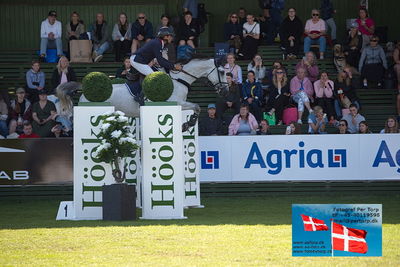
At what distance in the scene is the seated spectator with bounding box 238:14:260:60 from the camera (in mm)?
23234

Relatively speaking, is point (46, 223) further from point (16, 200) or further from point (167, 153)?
point (16, 200)

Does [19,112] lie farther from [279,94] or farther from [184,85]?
[279,94]

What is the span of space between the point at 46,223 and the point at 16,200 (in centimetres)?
450

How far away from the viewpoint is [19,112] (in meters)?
21.2

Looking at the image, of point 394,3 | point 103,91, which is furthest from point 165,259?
point 394,3

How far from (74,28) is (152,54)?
7.29 metres

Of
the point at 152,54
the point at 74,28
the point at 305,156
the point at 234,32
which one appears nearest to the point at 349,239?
the point at 152,54

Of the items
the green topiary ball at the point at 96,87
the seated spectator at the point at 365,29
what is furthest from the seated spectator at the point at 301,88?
the green topiary ball at the point at 96,87

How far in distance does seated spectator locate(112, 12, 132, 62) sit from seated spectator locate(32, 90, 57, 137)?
11.1ft

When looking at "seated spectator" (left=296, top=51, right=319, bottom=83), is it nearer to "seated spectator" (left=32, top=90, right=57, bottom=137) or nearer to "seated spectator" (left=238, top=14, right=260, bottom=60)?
"seated spectator" (left=238, top=14, right=260, bottom=60)

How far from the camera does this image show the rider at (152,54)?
16781 millimetres

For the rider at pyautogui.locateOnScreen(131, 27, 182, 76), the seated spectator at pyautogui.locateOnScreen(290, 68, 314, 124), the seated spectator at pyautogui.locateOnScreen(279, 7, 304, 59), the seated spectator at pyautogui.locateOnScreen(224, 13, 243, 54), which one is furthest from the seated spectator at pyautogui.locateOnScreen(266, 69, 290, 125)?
the rider at pyautogui.locateOnScreen(131, 27, 182, 76)

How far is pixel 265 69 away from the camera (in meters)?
22.2

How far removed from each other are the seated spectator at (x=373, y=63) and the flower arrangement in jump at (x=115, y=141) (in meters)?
9.56
